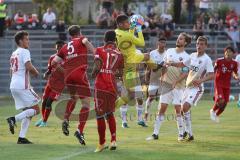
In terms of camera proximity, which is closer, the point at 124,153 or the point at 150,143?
the point at 124,153

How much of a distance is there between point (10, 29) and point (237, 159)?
2533 centimetres

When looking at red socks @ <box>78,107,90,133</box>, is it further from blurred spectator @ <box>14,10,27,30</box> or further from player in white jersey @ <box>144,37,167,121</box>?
blurred spectator @ <box>14,10,27,30</box>

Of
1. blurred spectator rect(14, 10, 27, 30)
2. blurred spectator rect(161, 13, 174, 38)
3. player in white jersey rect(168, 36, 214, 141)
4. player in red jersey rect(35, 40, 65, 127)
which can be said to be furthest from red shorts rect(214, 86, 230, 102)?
blurred spectator rect(14, 10, 27, 30)

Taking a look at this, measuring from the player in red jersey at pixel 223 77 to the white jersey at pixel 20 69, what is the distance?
7693 mm

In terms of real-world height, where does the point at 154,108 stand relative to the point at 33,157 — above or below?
below

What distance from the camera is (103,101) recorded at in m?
14.4

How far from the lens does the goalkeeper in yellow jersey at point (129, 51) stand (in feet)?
53.9

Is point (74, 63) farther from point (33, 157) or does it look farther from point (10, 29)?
point (10, 29)

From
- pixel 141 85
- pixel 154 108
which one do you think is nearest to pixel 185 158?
pixel 141 85

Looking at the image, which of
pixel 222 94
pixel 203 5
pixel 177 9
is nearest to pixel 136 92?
pixel 222 94

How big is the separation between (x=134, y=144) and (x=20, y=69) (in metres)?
2.75

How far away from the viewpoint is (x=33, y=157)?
13.6 meters

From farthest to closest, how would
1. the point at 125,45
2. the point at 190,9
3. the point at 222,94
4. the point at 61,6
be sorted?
the point at 61,6 → the point at 190,9 → the point at 222,94 → the point at 125,45

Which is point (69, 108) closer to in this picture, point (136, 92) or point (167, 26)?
point (136, 92)
